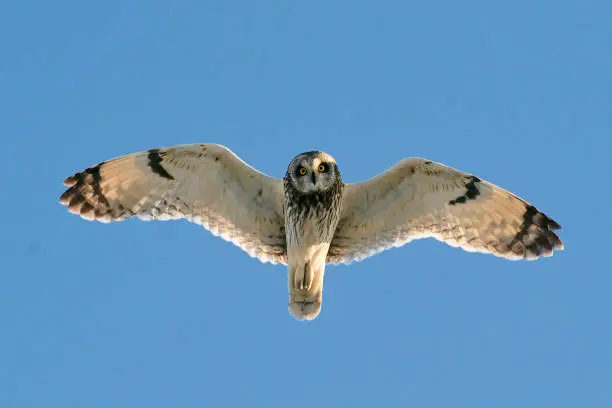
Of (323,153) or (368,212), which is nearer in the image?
(323,153)

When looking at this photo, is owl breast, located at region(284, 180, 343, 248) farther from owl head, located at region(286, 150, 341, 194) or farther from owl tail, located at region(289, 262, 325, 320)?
owl tail, located at region(289, 262, 325, 320)

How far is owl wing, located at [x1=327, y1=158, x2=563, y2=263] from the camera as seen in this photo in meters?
8.36

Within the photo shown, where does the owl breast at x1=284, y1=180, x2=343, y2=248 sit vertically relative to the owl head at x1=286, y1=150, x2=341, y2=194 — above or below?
below

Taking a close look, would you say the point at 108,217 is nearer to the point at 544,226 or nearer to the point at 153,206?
the point at 153,206

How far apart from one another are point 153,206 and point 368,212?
7.09 feet

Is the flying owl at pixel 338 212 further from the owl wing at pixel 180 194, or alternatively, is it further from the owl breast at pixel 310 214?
the owl breast at pixel 310 214

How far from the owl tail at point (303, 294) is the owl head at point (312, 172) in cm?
85

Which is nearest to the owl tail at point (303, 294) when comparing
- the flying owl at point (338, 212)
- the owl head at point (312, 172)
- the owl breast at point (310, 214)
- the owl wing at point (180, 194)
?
the flying owl at point (338, 212)

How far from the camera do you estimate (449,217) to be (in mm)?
8445

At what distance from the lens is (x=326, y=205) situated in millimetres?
7895

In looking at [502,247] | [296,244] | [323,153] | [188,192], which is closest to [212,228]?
[188,192]

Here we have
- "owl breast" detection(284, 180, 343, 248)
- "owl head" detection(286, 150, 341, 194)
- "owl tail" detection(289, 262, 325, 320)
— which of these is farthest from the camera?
"owl tail" detection(289, 262, 325, 320)

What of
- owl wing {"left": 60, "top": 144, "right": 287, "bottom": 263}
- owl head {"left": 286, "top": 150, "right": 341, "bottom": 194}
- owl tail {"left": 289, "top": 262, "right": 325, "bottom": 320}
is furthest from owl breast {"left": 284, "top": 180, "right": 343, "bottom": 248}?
owl wing {"left": 60, "top": 144, "right": 287, "bottom": 263}

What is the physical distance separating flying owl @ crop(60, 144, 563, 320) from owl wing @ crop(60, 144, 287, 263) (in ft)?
0.03
